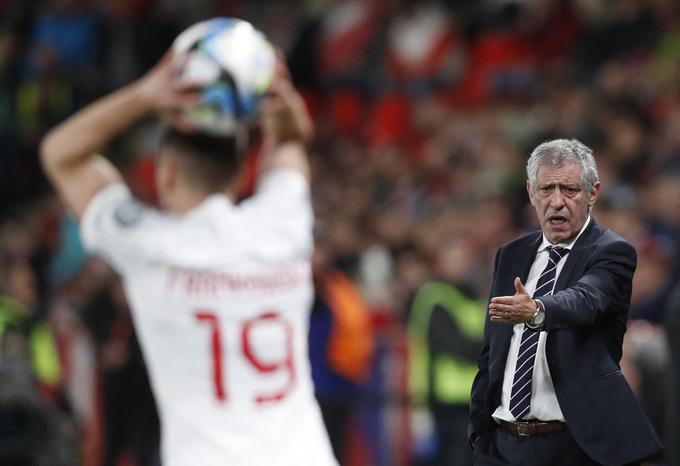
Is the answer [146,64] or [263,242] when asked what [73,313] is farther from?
[263,242]

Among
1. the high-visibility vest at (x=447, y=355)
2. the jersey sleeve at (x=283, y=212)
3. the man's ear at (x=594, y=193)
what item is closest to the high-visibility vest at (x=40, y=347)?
the high-visibility vest at (x=447, y=355)

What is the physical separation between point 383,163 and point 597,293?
1117cm

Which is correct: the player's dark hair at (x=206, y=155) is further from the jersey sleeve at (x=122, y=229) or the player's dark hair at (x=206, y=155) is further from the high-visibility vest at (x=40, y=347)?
the high-visibility vest at (x=40, y=347)

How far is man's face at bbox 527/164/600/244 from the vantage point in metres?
3.03

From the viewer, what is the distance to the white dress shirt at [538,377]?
3.06 metres

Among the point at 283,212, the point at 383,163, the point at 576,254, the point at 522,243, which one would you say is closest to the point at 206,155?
the point at 283,212

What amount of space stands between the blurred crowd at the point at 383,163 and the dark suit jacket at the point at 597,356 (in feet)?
6.84

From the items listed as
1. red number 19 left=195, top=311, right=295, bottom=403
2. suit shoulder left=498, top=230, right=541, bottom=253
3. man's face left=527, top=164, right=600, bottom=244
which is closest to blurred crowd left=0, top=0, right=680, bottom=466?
suit shoulder left=498, top=230, right=541, bottom=253

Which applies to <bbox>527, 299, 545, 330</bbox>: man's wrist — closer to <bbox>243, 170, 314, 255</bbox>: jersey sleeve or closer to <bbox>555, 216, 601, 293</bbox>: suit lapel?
<bbox>555, 216, 601, 293</bbox>: suit lapel

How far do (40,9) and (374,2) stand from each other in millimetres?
4498

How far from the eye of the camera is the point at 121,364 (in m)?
10.0

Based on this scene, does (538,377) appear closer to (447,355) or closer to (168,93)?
(168,93)

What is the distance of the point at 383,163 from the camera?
14.1m

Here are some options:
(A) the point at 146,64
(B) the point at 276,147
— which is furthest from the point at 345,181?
(B) the point at 276,147
